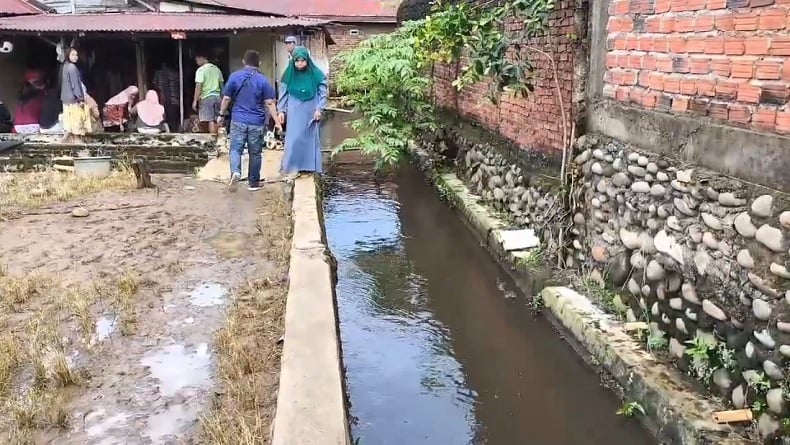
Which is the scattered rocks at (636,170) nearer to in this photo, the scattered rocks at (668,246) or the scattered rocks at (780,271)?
the scattered rocks at (668,246)

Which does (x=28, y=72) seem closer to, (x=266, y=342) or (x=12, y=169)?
(x=12, y=169)

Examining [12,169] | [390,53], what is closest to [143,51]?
[12,169]

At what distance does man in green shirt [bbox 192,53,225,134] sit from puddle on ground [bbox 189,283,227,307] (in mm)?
7224

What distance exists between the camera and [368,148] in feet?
33.4

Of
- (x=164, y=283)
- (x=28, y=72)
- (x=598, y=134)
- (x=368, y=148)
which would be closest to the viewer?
(x=164, y=283)

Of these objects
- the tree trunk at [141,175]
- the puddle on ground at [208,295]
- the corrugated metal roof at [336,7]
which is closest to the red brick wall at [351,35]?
the corrugated metal roof at [336,7]

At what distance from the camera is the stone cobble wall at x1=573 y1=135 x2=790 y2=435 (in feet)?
11.4

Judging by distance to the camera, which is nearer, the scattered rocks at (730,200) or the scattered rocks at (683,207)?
the scattered rocks at (730,200)

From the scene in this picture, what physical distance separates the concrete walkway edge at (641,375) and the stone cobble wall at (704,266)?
0.13m

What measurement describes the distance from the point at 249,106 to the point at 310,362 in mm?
5328

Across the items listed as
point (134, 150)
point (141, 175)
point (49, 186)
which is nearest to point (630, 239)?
point (141, 175)

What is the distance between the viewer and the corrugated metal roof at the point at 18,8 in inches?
549

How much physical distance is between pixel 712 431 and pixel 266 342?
97.3 inches

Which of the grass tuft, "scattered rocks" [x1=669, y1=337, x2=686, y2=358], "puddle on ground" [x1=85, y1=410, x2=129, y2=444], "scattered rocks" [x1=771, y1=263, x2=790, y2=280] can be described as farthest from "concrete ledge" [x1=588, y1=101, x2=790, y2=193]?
the grass tuft
